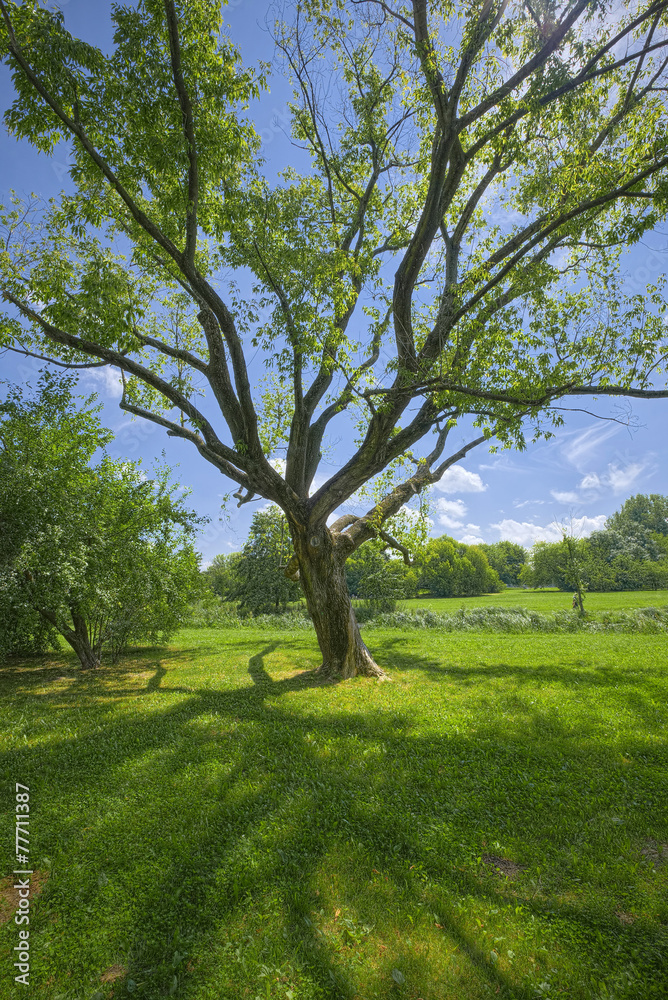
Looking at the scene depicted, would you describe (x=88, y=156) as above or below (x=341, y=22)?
below

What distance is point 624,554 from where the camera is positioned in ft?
204

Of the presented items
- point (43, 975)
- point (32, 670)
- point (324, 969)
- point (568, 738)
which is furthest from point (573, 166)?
point (32, 670)

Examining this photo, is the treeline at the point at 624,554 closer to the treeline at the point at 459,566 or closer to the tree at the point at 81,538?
the treeline at the point at 459,566

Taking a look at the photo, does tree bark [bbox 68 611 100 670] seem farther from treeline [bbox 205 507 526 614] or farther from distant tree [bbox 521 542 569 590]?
distant tree [bbox 521 542 569 590]

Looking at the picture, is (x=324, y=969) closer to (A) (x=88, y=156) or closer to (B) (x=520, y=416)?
(B) (x=520, y=416)

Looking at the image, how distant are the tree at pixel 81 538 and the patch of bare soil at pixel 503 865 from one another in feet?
33.9

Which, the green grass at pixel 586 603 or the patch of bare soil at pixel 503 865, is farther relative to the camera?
the green grass at pixel 586 603

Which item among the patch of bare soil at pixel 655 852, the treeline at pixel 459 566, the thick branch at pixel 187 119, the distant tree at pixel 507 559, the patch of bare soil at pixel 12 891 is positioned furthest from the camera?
the distant tree at pixel 507 559

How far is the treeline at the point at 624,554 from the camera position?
169ft

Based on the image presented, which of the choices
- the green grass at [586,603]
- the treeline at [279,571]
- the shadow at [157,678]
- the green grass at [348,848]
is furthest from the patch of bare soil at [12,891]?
the green grass at [586,603]

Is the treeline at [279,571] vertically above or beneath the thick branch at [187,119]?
beneath

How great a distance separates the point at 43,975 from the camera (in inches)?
108

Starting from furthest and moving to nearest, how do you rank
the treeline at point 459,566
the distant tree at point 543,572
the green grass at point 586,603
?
the distant tree at point 543,572 < the green grass at point 586,603 < the treeline at point 459,566

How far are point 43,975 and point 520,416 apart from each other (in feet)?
28.3
